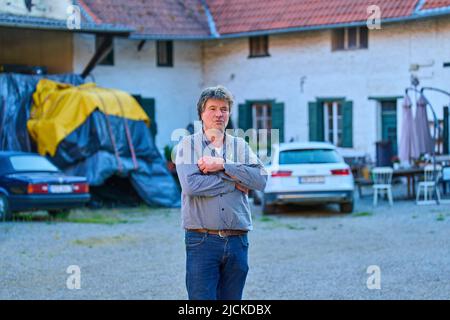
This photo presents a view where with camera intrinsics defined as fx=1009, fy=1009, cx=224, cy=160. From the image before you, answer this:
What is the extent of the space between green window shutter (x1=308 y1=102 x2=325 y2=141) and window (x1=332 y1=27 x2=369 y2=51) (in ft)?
6.34

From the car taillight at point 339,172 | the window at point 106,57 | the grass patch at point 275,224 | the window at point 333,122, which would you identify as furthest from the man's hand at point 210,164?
the window at point 333,122

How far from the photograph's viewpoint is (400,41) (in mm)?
28594

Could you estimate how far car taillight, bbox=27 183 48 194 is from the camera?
19.2 metres

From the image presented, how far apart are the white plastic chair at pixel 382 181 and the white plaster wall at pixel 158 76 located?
10.3 metres

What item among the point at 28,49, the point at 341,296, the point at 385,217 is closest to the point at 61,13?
the point at 28,49

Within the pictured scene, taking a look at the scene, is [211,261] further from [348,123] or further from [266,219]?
[348,123]

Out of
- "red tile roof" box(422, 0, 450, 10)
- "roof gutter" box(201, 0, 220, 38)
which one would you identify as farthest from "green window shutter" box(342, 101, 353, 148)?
"roof gutter" box(201, 0, 220, 38)

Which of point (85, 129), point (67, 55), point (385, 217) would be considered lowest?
point (385, 217)

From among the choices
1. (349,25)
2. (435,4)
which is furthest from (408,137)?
(349,25)

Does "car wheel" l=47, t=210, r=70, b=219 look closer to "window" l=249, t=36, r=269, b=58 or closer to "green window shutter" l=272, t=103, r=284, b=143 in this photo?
"green window shutter" l=272, t=103, r=284, b=143

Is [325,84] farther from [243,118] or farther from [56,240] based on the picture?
[56,240]

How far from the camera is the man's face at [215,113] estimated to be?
641cm

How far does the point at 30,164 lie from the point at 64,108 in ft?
12.4

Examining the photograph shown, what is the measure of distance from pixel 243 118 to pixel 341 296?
22959mm
